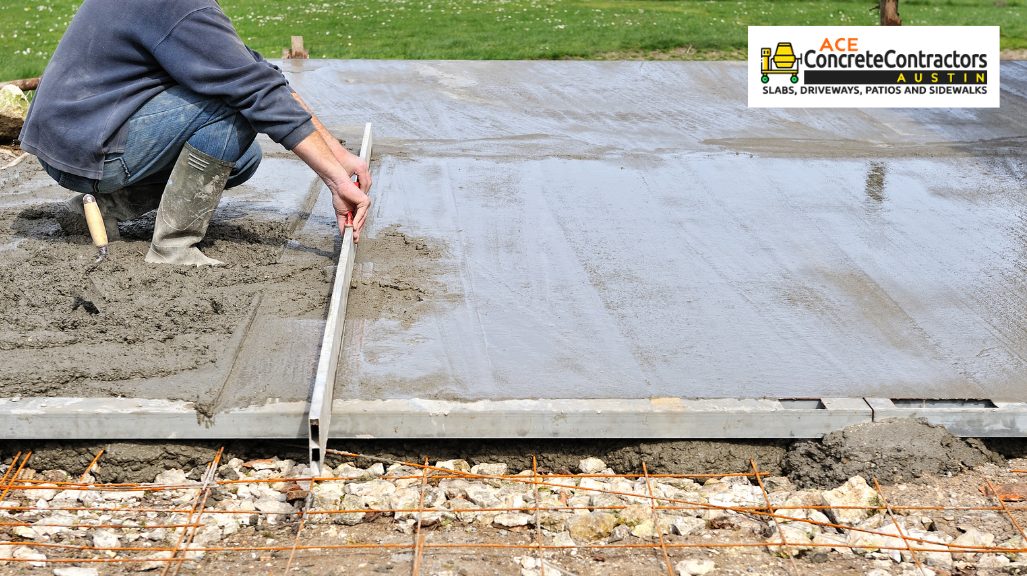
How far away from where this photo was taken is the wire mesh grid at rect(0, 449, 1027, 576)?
237 cm

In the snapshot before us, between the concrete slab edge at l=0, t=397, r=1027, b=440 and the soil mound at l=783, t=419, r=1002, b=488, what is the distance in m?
0.03

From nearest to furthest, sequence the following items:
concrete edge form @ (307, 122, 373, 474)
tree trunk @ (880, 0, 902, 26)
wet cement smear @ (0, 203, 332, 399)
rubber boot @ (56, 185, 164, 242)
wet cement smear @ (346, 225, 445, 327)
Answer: concrete edge form @ (307, 122, 373, 474), wet cement smear @ (0, 203, 332, 399), wet cement smear @ (346, 225, 445, 327), rubber boot @ (56, 185, 164, 242), tree trunk @ (880, 0, 902, 26)

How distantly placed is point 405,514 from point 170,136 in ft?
5.70

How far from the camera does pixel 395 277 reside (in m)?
3.67

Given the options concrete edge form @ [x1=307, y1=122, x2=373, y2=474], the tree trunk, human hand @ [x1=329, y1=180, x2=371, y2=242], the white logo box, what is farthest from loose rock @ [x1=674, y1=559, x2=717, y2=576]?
the tree trunk

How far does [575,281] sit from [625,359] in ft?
2.23

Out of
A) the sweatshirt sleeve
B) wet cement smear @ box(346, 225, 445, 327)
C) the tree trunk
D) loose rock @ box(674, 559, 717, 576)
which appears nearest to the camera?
loose rock @ box(674, 559, 717, 576)

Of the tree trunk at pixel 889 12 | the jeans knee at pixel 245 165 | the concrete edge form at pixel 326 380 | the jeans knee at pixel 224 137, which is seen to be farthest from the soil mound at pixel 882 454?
the tree trunk at pixel 889 12

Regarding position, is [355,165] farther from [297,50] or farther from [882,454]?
[297,50]

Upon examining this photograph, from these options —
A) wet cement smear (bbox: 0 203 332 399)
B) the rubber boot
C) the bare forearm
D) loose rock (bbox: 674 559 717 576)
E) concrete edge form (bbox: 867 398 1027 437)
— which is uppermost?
the bare forearm

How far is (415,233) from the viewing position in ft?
13.6

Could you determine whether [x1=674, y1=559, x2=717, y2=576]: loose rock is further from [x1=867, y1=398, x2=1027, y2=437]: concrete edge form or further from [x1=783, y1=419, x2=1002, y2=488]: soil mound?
[x1=867, y1=398, x2=1027, y2=437]: concrete edge form

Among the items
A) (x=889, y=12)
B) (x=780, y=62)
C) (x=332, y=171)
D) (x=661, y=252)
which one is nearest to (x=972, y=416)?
(x=661, y=252)

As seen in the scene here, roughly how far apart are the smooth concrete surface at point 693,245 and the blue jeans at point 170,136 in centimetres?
87
